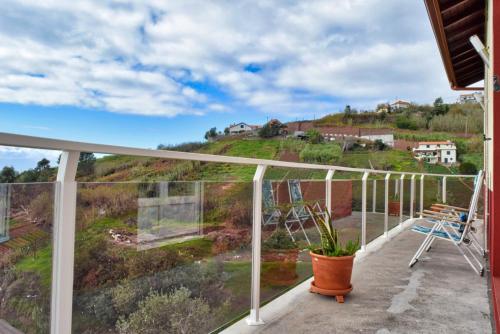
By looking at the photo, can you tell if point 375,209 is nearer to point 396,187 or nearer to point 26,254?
point 396,187

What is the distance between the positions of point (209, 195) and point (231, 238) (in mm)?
412

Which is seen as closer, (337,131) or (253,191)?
(253,191)

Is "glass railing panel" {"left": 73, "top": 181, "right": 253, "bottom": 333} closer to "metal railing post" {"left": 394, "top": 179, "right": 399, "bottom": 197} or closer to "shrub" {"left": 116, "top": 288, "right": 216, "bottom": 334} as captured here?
"shrub" {"left": 116, "top": 288, "right": 216, "bottom": 334}

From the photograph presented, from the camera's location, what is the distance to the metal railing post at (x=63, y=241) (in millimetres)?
1487

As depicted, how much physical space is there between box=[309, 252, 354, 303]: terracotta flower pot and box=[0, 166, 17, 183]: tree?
2664 millimetres

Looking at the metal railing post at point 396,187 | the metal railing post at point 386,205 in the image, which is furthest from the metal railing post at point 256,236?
the metal railing post at point 396,187

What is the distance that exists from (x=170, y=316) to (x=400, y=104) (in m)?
38.8

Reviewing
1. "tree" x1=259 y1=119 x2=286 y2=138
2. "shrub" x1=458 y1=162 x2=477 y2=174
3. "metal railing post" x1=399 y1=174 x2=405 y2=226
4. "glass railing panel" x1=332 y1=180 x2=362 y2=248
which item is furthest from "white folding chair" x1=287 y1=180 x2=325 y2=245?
"tree" x1=259 y1=119 x2=286 y2=138

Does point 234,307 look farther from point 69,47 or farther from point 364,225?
point 69,47

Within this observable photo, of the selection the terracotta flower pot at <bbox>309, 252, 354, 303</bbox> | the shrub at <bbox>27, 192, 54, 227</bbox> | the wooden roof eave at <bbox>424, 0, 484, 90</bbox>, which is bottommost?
the terracotta flower pot at <bbox>309, 252, 354, 303</bbox>

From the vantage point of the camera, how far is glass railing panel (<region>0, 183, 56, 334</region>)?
131 centimetres

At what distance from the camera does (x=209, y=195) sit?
2.43 metres

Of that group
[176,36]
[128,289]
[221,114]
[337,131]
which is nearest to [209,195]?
[128,289]

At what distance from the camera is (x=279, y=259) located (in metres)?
3.31
